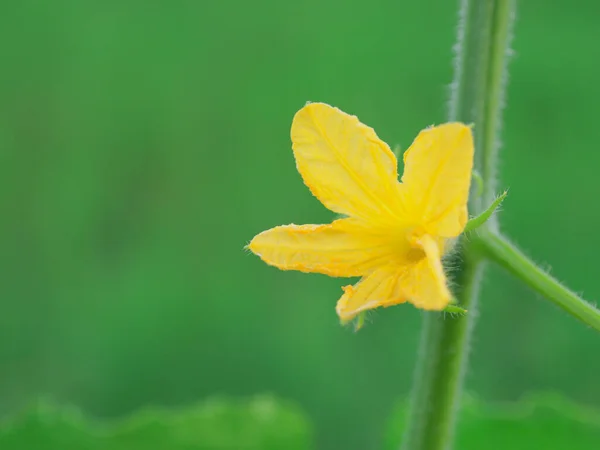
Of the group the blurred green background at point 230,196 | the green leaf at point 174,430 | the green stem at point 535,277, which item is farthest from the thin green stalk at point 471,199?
the blurred green background at point 230,196

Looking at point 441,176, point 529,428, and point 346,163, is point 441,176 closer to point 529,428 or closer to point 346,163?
point 346,163

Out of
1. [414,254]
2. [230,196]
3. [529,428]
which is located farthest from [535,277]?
[230,196]

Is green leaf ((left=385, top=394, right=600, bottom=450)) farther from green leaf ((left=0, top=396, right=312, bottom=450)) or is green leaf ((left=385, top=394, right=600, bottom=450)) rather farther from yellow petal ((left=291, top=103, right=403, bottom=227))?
yellow petal ((left=291, top=103, right=403, bottom=227))

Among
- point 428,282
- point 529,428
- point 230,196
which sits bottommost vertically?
point 428,282

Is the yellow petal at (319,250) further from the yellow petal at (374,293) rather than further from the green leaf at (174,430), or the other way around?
the green leaf at (174,430)

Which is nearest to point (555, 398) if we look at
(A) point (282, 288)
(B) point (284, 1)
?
(A) point (282, 288)

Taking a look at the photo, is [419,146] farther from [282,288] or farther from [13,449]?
[282,288]

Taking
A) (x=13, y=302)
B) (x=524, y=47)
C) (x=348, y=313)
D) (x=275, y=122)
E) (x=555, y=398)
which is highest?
(x=524, y=47)
